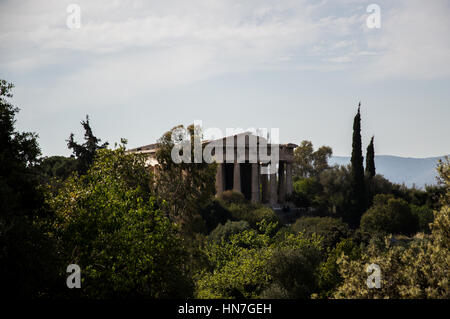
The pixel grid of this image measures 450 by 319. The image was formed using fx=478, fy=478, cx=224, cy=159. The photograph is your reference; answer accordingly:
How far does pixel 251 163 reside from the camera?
6112cm

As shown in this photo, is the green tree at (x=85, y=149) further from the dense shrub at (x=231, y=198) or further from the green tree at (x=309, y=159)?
the green tree at (x=309, y=159)

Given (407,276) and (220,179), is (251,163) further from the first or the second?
(407,276)

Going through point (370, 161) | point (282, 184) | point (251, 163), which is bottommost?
point (282, 184)

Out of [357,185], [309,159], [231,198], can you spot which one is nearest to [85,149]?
[231,198]

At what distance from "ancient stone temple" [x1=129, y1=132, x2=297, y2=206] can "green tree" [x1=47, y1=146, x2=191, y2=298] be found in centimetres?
3359

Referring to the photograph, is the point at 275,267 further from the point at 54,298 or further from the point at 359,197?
the point at 359,197

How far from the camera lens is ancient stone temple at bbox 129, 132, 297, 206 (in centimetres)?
5644

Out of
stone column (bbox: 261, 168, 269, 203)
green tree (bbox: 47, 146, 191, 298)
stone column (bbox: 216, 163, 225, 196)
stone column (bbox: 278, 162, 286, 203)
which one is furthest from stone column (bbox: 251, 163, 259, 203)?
green tree (bbox: 47, 146, 191, 298)

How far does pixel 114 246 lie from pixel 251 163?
152 feet

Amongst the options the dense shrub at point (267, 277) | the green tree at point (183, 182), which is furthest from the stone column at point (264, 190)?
the dense shrub at point (267, 277)

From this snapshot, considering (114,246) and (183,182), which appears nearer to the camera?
(114,246)
